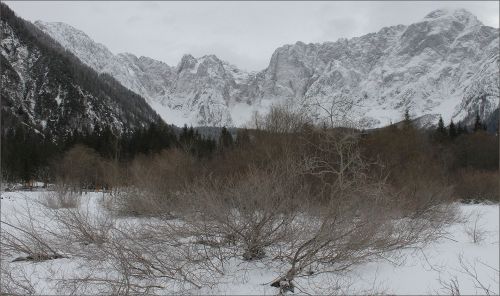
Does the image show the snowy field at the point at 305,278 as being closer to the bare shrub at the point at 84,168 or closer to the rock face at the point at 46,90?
the bare shrub at the point at 84,168

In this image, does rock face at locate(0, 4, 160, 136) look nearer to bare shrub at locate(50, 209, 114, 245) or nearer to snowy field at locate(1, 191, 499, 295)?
bare shrub at locate(50, 209, 114, 245)

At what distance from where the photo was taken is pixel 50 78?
4380 inches

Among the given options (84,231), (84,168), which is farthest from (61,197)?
(84,168)

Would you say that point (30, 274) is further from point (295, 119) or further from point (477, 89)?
point (477, 89)

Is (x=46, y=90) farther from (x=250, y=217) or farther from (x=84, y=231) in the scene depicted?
(x=250, y=217)

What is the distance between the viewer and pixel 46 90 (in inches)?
4313

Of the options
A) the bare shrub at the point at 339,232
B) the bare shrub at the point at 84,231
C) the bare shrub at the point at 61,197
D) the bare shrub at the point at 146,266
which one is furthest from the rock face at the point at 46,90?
the bare shrub at the point at 339,232

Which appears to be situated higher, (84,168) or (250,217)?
(84,168)

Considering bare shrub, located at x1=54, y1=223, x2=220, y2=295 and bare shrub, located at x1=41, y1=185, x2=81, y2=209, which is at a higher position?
bare shrub, located at x1=41, y1=185, x2=81, y2=209

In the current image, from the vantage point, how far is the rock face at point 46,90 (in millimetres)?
102938

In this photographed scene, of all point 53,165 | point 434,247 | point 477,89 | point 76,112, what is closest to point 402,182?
point 434,247

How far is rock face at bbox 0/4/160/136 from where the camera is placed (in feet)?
338

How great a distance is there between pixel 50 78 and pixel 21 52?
9507 mm

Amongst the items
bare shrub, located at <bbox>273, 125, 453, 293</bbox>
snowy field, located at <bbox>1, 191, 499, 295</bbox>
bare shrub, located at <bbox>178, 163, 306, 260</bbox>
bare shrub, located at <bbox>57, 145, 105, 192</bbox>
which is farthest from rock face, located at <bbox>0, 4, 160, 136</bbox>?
bare shrub, located at <bbox>273, 125, 453, 293</bbox>
